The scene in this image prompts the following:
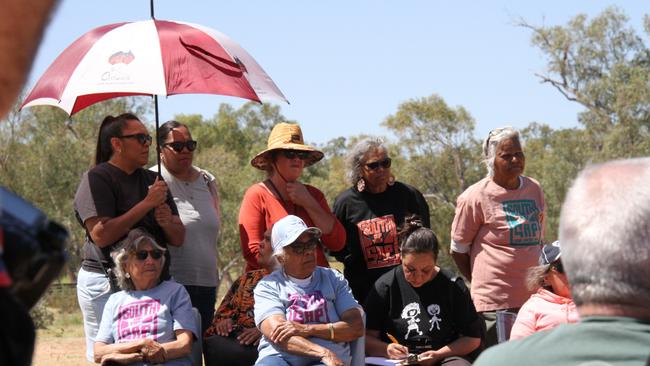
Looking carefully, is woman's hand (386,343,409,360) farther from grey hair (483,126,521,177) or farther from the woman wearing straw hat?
grey hair (483,126,521,177)

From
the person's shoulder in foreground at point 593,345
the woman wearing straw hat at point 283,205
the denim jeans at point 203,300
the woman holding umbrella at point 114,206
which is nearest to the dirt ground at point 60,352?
the denim jeans at point 203,300

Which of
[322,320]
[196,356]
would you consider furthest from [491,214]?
[196,356]

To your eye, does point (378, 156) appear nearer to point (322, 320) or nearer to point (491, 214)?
point (491, 214)

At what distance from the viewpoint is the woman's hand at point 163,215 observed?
16.7 feet

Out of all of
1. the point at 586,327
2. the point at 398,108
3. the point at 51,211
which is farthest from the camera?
the point at 398,108

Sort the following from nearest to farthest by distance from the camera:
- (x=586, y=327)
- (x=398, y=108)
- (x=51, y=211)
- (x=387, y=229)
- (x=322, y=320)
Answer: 1. (x=586, y=327)
2. (x=322, y=320)
3. (x=387, y=229)
4. (x=51, y=211)
5. (x=398, y=108)

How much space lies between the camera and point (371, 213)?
18.6 ft

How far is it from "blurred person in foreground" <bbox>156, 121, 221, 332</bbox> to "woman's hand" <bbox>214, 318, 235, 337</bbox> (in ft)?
0.87

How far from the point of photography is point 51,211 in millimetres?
23688

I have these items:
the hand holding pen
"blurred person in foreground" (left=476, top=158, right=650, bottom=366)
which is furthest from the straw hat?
"blurred person in foreground" (left=476, top=158, right=650, bottom=366)

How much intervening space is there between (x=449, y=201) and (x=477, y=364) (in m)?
27.6

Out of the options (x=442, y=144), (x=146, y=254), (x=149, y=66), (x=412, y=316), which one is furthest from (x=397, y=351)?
(x=442, y=144)

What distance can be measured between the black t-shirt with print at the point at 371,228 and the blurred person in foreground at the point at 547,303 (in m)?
1.01

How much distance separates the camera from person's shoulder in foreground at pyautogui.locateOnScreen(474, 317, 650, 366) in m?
1.62
